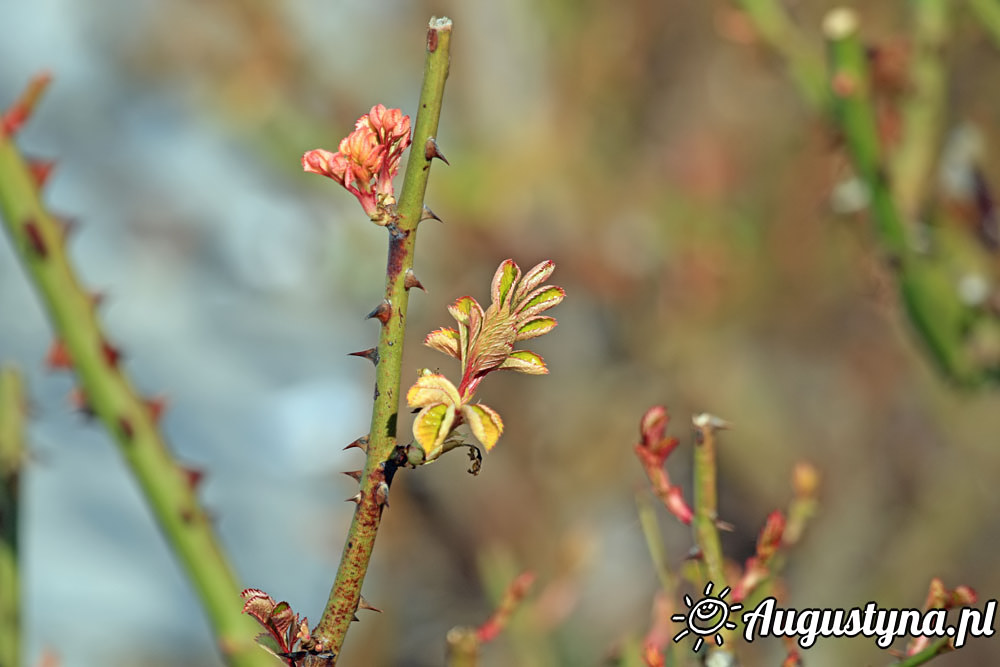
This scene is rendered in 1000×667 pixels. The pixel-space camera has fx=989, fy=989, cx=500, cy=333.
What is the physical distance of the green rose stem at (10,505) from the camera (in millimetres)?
700

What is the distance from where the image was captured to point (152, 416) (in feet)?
2.37

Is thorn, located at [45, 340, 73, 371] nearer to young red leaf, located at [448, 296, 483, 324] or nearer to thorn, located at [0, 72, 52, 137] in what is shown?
thorn, located at [0, 72, 52, 137]

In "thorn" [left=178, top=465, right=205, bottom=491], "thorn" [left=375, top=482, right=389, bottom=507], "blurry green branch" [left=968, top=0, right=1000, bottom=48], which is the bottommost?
"thorn" [left=375, top=482, right=389, bottom=507]

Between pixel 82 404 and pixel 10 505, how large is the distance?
9 centimetres

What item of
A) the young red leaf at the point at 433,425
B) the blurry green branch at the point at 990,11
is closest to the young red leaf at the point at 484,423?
the young red leaf at the point at 433,425

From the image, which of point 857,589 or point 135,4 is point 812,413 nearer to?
point 857,589

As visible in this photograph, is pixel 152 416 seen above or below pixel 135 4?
below

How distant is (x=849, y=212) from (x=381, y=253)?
6.83 ft

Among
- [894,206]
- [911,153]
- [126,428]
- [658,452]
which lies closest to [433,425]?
[658,452]

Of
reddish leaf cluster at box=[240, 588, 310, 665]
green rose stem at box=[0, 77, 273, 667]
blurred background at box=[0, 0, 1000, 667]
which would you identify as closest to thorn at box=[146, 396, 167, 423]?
green rose stem at box=[0, 77, 273, 667]

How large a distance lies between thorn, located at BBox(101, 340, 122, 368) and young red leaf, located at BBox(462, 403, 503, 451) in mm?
411

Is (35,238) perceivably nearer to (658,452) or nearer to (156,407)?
(156,407)

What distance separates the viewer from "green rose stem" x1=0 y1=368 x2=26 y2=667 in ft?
2.30

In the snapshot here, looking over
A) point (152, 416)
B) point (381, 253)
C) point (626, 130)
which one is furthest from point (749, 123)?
point (152, 416)
